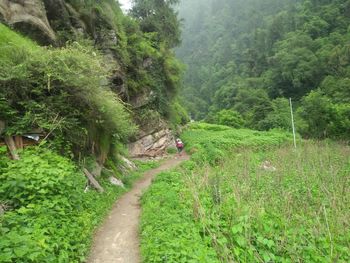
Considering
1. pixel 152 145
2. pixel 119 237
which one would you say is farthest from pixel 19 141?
pixel 152 145

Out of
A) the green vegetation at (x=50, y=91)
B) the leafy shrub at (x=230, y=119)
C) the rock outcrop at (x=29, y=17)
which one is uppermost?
the rock outcrop at (x=29, y=17)

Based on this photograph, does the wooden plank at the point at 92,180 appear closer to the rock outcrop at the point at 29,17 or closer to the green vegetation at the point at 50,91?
the green vegetation at the point at 50,91

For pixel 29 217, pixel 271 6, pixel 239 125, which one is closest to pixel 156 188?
pixel 29 217

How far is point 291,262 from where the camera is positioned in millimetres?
5254

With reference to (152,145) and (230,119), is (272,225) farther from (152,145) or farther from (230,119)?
(230,119)

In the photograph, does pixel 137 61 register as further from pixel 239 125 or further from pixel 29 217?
pixel 239 125

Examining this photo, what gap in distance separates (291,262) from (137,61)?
56.9 feet

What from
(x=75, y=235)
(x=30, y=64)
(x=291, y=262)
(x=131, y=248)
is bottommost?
(x=291, y=262)

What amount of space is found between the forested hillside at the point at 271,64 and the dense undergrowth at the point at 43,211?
81.7ft

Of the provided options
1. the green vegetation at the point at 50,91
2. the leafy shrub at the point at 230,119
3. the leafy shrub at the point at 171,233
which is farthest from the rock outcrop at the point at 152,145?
the leafy shrub at the point at 230,119

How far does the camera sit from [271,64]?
214 ft

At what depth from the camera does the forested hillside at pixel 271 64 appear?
108ft

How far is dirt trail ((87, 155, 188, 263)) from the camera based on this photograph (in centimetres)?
573

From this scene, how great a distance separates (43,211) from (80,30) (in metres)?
11.4
